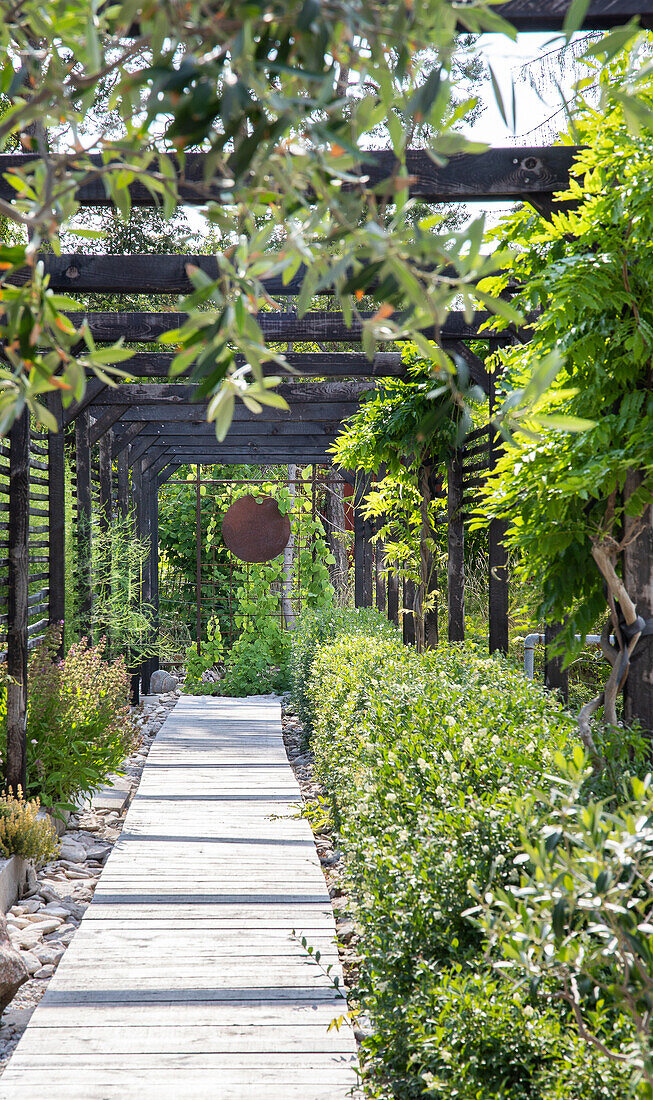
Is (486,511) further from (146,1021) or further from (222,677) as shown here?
(222,677)

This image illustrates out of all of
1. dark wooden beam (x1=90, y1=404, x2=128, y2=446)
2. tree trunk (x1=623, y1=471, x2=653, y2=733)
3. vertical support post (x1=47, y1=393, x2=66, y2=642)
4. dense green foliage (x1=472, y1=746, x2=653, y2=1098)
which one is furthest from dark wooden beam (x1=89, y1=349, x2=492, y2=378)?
dense green foliage (x1=472, y1=746, x2=653, y2=1098)

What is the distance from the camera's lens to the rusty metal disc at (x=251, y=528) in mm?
11367

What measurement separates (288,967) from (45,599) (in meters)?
2.86

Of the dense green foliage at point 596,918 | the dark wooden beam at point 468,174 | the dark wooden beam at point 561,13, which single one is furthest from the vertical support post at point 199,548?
the dense green foliage at point 596,918

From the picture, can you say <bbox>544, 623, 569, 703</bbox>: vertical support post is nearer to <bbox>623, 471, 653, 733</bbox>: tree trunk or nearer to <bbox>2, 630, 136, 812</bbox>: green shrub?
<bbox>623, 471, 653, 733</bbox>: tree trunk

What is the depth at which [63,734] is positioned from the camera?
4.55m

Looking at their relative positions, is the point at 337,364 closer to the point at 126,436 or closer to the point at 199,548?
the point at 126,436

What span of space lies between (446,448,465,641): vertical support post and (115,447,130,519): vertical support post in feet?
14.6

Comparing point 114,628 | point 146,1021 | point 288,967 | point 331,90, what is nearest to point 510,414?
point 331,90

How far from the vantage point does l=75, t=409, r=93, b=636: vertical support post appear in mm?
6965

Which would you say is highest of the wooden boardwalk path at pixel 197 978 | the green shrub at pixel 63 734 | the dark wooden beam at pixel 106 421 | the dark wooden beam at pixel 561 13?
the dark wooden beam at pixel 561 13

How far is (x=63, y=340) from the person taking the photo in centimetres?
100

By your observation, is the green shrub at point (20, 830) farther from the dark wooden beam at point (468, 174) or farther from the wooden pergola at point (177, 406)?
the dark wooden beam at point (468, 174)

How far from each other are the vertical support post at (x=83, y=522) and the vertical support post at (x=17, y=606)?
2.77m
